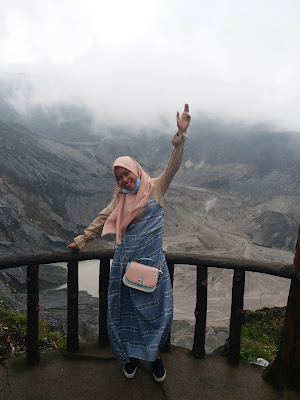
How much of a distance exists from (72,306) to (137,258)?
0.80 meters

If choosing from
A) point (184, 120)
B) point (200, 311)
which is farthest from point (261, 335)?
point (184, 120)

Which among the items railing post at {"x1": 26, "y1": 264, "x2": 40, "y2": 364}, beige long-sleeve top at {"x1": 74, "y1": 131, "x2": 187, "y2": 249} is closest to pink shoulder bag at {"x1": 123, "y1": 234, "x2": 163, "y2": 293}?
beige long-sleeve top at {"x1": 74, "y1": 131, "x2": 187, "y2": 249}

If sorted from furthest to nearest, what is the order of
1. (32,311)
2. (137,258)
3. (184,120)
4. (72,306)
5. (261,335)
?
(261,335) < (72,306) < (32,311) < (137,258) < (184,120)

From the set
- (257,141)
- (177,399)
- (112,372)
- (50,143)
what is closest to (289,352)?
(177,399)

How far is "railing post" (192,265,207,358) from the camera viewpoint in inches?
100

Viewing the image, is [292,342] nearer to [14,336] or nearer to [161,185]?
[161,185]

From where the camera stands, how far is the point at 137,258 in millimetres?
2246

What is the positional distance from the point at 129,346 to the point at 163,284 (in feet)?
1.65

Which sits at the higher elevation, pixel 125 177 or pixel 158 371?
pixel 125 177

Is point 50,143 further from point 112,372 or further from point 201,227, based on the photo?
point 112,372

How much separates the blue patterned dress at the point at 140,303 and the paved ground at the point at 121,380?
223 mm

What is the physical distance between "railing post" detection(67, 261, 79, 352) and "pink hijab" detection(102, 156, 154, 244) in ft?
1.83

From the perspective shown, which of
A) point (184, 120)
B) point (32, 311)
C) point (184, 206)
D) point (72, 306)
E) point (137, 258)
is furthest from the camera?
point (184, 206)

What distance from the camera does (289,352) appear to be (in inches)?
85.6
